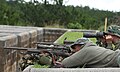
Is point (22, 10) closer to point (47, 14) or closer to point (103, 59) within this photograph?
point (47, 14)

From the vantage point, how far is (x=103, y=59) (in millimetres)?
5504

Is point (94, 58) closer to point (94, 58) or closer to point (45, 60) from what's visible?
point (94, 58)

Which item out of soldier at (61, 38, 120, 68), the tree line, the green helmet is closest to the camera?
soldier at (61, 38, 120, 68)

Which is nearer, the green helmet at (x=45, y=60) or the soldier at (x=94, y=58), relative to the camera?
the soldier at (x=94, y=58)

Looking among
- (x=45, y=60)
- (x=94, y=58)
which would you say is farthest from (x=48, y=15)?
(x=94, y=58)

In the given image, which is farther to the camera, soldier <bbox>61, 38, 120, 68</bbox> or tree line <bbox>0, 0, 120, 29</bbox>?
tree line <bbox>0, 0, 120, 29</bbox>

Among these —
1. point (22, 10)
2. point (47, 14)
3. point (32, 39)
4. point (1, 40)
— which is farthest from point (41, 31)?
point (22, 10)

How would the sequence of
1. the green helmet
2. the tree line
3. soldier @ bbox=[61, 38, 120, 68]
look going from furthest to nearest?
the tree line → the green helmet → soldier @ bbox=[61, 38, 120, 68]

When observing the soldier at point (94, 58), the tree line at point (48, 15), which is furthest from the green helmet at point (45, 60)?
the tree line at point (48, 15)

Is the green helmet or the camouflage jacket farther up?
the camouflage jacket

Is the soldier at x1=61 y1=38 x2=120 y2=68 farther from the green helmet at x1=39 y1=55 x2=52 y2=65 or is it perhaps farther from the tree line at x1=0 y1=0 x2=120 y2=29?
the tree line at x1=0 y1=0 x2=120 y2=29

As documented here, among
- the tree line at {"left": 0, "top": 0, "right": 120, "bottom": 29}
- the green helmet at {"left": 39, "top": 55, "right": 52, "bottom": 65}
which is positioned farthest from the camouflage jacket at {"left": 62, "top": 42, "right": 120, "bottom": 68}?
the tree line at {"left": 0, "top": 0, "right": 120, "bottom": 29}

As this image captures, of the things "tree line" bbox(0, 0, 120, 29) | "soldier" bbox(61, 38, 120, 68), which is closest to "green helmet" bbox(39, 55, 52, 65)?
"soldier" bbox(61, 38, 120, 68)

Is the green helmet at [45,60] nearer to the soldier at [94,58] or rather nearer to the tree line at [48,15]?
the soldier at [94,58]
